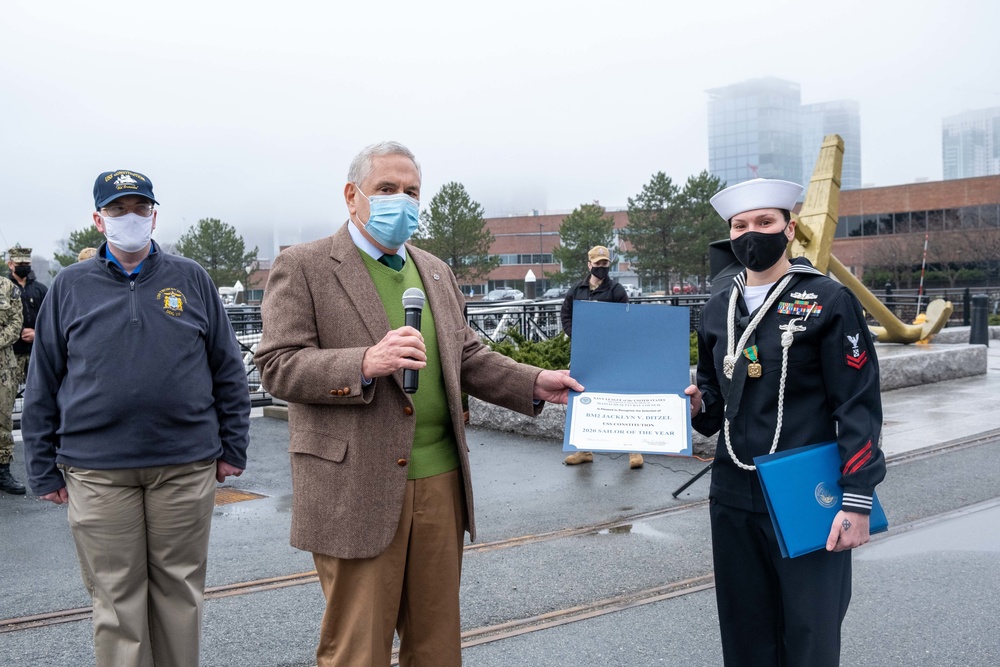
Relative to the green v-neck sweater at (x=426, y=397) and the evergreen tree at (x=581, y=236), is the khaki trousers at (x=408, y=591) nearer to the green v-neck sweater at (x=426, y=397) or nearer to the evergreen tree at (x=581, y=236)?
the green v-neck sweater at (x=426, y=397)

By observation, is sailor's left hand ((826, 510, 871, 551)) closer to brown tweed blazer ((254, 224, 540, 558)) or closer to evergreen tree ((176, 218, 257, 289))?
brown tweed blazer ((254, 224, 540, 558))

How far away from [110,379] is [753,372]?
7.62 ft

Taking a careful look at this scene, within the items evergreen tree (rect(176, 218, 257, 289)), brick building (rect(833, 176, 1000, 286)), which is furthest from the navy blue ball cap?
evergreen tree (rect(176, 218, 257, 289))

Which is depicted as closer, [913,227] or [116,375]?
[116,375]

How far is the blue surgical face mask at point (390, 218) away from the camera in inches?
111

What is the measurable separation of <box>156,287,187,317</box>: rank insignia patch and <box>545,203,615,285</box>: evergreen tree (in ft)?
198

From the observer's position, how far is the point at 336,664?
2754mm

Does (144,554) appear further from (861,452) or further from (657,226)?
(657,226)

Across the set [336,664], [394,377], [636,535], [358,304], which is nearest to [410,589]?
[336,664]

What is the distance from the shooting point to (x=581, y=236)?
2537 inches

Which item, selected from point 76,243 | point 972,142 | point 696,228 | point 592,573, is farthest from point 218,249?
point 972,142

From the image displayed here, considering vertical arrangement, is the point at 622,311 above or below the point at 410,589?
above

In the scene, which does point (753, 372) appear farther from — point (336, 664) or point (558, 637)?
point (558, 637)

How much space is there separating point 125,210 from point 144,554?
53.1 inches
